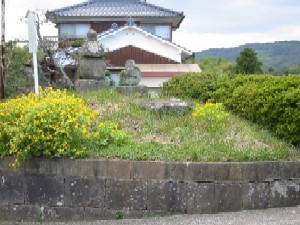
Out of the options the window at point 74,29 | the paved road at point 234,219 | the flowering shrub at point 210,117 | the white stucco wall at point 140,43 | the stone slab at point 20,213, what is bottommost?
the stone slab at point 20,213

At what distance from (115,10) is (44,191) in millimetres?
24917

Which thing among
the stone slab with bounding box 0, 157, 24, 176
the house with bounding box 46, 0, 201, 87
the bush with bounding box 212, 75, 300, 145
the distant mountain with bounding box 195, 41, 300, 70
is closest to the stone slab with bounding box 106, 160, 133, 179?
the stone slab with bounding box 0, 157, 24, 176

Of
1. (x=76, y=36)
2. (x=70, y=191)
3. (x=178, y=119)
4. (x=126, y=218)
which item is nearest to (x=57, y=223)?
(x=70, y=191)

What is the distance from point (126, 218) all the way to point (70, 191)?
85 centimetres

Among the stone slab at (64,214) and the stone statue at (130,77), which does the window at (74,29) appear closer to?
the stone statue at (130,77)

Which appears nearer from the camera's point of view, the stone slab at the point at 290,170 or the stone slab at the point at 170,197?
the stone slab at the point at 170,197

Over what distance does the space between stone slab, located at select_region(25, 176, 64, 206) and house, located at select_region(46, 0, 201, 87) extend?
18.2m

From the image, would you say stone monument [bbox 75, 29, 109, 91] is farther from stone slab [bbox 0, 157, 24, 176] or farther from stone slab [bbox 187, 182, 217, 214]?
stone slab [bbox 187, 182, 217, 214]

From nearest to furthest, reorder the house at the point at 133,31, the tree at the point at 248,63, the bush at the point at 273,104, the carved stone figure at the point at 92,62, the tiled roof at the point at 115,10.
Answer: the bush at the point at 273,104 → the carved stone figure at the point at 92,62 → the house at the point at 133,31 → the tree at the point at 248,63 → the tiled roof at the point at 115,10

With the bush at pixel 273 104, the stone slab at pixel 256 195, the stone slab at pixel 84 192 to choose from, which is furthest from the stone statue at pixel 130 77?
the stone slab at pixel 256 195

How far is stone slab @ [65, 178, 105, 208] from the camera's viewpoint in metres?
6.41

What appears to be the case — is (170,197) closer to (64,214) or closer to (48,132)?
(64,214)

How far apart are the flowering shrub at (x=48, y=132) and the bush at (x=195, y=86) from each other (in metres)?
4.35

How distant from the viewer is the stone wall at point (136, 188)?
20.7 ft
